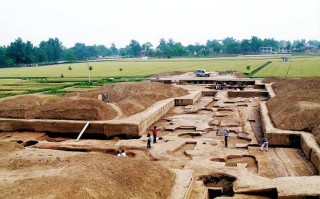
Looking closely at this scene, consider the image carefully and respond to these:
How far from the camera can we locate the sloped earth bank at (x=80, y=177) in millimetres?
7770

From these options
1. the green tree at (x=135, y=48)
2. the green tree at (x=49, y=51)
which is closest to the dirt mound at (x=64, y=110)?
the green tree at (x=49, y=51)

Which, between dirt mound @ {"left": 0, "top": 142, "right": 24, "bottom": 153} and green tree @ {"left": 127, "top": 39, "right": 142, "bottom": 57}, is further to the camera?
green tree @ {"left": 127, "top": 39, "right": 142, "bottom": 57}

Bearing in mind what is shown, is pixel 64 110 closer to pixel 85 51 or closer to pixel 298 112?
pixel 298 112

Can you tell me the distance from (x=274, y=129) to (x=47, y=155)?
9342 mm

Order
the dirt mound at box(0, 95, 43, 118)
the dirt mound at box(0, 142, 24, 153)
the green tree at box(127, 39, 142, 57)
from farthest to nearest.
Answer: the green tree at box(127, 39, 142, 57) < the dirt mound at box(0, 95, 43, 118) < the dirt mound at box(0, 142, 24, 153)

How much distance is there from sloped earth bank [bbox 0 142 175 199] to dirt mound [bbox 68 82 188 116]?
380 inches

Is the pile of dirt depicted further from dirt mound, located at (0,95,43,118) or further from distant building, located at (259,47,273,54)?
distant building, located at (259,47,273,54)

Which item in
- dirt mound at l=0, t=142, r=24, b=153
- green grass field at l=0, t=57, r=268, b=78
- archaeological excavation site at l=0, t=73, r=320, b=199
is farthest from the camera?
green grass field at l=0, t=57, r=268, b=78

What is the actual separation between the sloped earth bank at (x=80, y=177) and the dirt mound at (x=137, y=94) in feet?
31.7

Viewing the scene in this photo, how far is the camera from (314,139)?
13.6 metres

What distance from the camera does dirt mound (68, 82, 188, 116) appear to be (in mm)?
20734

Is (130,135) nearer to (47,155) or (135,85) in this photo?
(47,155)

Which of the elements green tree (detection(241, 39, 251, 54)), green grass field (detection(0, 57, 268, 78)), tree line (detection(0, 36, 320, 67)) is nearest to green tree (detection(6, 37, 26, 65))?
tree line (detection(0, 36, 320, 67))

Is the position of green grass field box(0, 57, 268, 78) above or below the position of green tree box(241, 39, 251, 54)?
below
